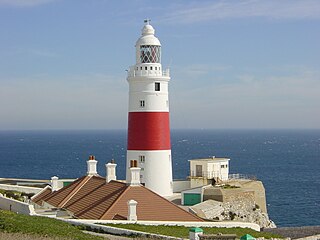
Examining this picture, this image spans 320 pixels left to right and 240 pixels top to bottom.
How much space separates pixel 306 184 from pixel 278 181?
4402 mm

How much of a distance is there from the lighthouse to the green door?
233 cm

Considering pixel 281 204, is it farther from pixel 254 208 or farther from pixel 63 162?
pixel 63 162

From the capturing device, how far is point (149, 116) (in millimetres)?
30047

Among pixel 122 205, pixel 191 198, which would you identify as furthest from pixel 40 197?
pixel 191 198

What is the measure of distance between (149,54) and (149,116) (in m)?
3.67

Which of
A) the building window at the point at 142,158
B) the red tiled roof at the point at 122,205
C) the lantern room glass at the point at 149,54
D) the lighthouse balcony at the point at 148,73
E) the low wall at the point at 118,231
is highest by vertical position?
the lantern room glass at the point at 149,54

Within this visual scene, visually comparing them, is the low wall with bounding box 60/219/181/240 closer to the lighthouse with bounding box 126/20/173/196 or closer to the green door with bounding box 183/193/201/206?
the lighthouse with bounding box 126/20/173/196

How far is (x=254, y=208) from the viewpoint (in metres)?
35.5

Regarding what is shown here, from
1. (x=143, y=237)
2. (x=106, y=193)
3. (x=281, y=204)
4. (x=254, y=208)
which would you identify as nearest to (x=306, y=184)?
(x=281, y=204)

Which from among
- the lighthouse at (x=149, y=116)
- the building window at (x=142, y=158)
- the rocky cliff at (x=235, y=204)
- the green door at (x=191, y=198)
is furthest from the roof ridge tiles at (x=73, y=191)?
the green door at (x=191, y=198)

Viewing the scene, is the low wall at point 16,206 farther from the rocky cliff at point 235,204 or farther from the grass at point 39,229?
the rocky cliff at point 235,204

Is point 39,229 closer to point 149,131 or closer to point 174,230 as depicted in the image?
point 174,230

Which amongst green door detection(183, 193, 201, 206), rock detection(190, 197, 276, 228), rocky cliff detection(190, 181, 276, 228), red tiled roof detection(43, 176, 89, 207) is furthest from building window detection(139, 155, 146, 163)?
green door detection(183, 193, 201, 206)

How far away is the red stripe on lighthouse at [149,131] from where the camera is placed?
98.3 feet
